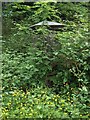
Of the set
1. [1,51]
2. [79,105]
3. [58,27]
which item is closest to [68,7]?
[58,27]

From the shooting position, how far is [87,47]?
146 inches

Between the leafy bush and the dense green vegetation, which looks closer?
the leafy bush

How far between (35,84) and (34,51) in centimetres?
55

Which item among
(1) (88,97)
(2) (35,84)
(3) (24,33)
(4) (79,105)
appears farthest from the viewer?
(3) (24,33)

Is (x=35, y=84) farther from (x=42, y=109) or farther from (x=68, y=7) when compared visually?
(x=68, y=7)

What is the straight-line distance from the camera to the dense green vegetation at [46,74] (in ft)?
9.50

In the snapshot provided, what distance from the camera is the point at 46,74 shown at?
376cm

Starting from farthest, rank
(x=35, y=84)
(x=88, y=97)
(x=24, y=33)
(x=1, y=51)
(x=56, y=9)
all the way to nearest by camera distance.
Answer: (x=56, y=9) < (x=24, y=33) < (x=1, y=51) < (x=35, y=84) < (x=88, y=97)

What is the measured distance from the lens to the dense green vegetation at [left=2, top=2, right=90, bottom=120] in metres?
2.90

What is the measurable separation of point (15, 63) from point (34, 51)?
0.33 metres

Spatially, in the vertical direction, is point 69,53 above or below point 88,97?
above

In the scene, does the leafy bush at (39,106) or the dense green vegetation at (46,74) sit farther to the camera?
the dense green vegetation at (46,74)

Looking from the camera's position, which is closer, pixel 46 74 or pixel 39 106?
pixel 39 106

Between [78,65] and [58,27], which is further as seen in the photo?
[58,27]
